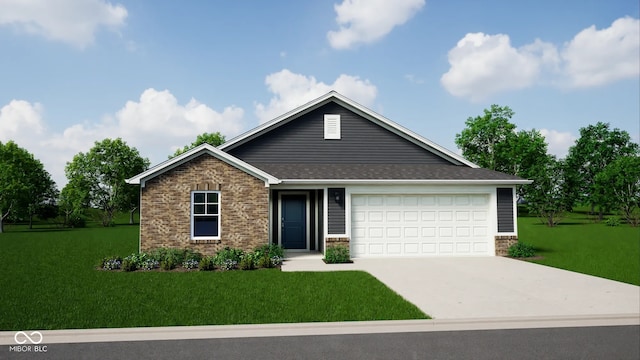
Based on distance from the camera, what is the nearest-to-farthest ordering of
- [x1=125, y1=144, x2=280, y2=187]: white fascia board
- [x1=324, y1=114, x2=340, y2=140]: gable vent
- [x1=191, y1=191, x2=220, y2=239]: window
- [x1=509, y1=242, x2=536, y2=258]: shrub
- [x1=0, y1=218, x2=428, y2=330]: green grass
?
[x1=0, y1=218, x2=428, y2=330]: green grass → [x1=125, y1=144, x2=280, y2=187]: white fascia board → [x1=191, y1=191, x2=220, y2=239]: window → [x1=509, y1=242, x2=536, y2=258]: shrub → [x1=324, y1=114, x2=340, y2=140]: gable vent

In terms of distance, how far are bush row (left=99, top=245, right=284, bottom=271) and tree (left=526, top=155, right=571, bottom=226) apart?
34640mm

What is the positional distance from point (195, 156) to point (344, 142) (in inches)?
271

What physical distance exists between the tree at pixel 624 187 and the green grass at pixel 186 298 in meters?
42.1

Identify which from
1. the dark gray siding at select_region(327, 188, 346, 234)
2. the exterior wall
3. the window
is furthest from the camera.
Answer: the dark gray siding at select_region(327, 188, 346, 234)

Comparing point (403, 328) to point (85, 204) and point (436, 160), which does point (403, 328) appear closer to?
point (436, 160)

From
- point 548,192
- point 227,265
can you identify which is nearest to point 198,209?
point 227,265

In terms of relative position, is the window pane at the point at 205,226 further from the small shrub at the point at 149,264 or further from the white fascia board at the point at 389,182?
the white fascia board at the point at 389,182

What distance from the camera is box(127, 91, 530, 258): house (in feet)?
50.8

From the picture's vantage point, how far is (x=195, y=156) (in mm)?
15547

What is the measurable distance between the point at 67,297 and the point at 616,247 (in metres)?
22.7

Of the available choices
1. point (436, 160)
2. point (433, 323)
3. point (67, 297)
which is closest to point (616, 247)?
point (436, 160)

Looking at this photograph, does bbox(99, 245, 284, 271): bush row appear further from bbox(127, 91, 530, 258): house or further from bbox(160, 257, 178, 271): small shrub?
bbox(127, 91, 530, 258): house

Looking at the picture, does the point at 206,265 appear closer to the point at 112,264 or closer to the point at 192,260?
the point at 192,260

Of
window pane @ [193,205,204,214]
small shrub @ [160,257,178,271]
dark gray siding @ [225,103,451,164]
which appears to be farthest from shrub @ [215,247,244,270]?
dark gray siding @ [225,103,451,164]
